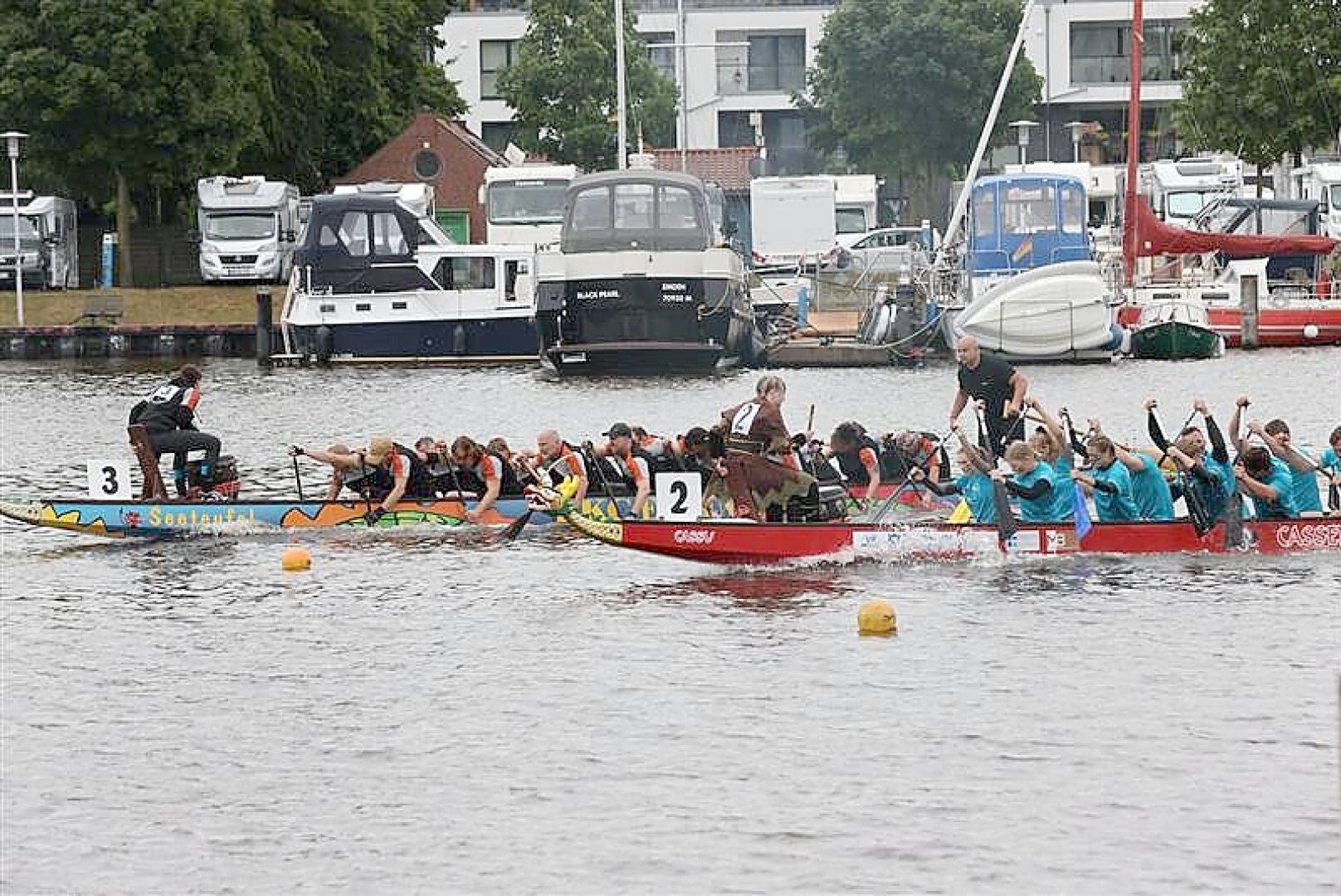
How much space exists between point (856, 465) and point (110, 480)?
315 inches

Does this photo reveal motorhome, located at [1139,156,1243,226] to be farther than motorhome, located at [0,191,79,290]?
Yes

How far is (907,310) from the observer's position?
55.4 meters

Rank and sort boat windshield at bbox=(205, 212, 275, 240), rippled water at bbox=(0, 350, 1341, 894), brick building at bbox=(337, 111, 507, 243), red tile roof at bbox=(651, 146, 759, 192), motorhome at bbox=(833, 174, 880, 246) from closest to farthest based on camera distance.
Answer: rippled water at bbox=(0, 350, 1341, 894) < boat windshield at bbox=(205, 212, 275, 240) < brick building at bbox=(337, 111, 507, 243) < motorhome at bbox=(833, 174, 880, 246) < red tile roof at bbox=(651, 146, 759, 192)

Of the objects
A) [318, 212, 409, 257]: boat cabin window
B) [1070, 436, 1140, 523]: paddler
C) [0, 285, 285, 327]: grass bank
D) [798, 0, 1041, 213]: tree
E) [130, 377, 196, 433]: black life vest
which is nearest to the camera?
[1070, 436, 1140, 523]: paddler

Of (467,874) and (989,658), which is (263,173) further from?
(467,874)

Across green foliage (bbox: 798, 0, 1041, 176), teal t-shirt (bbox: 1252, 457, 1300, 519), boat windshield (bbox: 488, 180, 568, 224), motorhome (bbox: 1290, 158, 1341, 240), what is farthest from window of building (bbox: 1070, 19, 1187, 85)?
teal t-shirt (bbox: 1252, 457, 1300, 519)

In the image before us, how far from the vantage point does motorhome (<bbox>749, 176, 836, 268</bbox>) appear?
7275 centimetres

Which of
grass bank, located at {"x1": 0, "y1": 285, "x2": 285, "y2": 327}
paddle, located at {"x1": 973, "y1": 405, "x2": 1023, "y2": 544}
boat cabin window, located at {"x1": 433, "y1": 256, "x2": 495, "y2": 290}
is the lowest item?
paddle, located at {"x1": 973, "y1": 405, "x2": 1023, "y2": 544}

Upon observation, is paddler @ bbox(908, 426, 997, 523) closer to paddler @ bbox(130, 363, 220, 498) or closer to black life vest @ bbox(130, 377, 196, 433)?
paddler @ bbox(130, 363, 220, 498)

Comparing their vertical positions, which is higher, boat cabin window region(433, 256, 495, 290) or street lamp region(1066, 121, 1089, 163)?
street lamp region(1066, 121, 1089, 163)

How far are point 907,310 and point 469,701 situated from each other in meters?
36.0

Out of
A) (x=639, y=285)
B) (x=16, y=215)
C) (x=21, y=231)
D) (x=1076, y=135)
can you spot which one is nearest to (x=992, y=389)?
(x=639, y=285)

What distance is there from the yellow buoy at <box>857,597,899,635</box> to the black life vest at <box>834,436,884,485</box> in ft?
18.1

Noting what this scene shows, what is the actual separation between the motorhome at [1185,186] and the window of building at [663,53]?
37.7m
